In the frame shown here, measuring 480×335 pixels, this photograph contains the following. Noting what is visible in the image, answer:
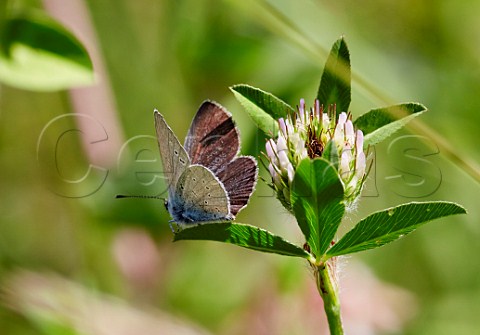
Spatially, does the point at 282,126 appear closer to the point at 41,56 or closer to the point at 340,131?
the point at 340,131

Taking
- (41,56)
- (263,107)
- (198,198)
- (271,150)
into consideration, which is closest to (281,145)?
(271,150)

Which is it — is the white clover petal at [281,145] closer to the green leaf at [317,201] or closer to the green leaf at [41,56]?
the green leaf at [317,201]

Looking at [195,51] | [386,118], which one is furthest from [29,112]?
[386,118]

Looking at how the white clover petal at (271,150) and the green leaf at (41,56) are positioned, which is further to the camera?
the green leaf at (41,56)

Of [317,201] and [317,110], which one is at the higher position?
[317,110]

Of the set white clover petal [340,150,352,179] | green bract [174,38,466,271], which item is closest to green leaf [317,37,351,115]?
green bract [174,38,466,271]

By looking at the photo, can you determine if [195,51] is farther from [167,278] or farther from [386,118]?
[386,118]

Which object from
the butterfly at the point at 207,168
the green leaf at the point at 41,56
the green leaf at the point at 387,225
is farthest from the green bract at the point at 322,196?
the green leaf at the point at 41,56
